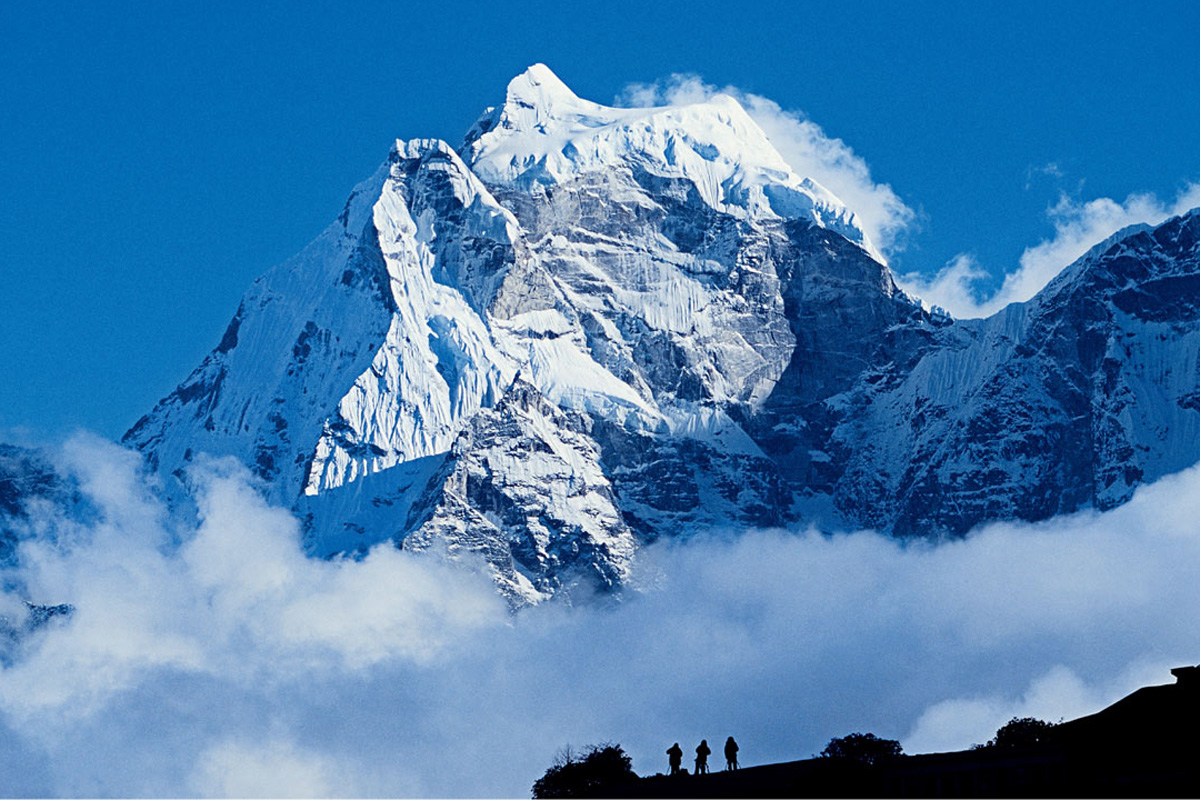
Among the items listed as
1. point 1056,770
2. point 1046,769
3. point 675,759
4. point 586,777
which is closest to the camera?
point 1056,770

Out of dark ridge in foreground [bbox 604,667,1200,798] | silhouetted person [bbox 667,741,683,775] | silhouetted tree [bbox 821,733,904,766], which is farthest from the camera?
silhouetted tree [bbox 821,733,904,766]

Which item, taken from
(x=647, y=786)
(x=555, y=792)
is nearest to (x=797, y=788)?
(x=647, y=786)

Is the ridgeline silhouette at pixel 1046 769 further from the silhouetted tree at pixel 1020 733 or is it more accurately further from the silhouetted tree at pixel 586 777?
the silhouetted tree at pixel 1020 733

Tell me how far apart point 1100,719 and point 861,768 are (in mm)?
9265

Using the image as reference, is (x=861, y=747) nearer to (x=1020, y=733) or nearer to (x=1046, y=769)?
Answer: (x=1020, y=733)

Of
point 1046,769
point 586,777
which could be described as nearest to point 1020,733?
point 586,777

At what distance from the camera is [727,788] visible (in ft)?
312

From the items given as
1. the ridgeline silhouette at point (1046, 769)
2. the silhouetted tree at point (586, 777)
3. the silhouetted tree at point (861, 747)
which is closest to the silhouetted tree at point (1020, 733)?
the silhouetted tree at point (861, 747)

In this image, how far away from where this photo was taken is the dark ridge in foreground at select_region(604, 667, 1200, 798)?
82688 mm

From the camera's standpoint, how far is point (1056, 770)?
88.5 meters

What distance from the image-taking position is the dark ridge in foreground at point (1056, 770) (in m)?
82.7

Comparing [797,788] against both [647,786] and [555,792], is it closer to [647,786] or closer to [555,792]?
[647,786]

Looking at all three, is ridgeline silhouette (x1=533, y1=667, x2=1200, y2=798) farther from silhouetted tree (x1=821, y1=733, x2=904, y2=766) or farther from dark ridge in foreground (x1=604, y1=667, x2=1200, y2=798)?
silhouetted tree (x1=821, y1=733, x2=904, y2=766)

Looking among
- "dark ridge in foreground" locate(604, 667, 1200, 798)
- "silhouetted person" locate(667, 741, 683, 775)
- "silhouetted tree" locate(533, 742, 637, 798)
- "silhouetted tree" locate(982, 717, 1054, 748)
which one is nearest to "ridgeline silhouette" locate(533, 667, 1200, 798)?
"dark ridge in foreground" locate(604, 667, 1200, 798)
